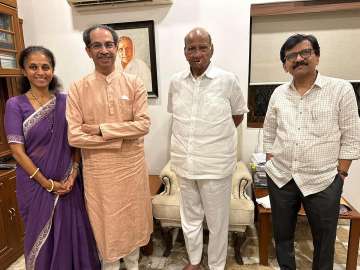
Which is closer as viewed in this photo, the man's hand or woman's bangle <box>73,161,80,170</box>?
the man's hand

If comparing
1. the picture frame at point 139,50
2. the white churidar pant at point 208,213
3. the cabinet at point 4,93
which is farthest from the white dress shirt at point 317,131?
the cabinet at point 4,93

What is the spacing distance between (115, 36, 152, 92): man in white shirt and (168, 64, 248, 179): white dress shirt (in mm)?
997

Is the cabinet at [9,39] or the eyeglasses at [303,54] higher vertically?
the cabinet at [9,39]

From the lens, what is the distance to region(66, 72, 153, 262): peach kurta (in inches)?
59.8

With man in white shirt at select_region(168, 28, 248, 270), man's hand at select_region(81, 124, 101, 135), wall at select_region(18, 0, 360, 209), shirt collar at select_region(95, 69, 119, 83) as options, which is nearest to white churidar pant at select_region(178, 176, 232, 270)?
man in white shirt at select_region(168, 28, 248, 270)

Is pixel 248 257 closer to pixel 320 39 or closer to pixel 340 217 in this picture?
pixel 340 217

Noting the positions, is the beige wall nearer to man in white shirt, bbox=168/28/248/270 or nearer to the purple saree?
man in white shirt, bbox=168/28/248/270

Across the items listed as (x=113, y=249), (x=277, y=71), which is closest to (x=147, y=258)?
(x=113, y=249)

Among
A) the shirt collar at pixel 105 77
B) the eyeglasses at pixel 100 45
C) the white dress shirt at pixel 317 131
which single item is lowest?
the white dress shirt at pixel 317 131

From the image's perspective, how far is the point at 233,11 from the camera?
7.97ft

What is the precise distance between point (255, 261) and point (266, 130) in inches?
41.6

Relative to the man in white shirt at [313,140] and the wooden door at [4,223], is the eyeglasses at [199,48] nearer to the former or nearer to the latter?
the man in white shirt at [313,140]

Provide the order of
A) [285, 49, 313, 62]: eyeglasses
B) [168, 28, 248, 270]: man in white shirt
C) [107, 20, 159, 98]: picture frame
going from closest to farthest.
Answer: [285, 49, 313, 62]: eyeglasses
[168, 28, 248, 270]: man in white shirt
[107, 20, 159, 98]: picture frame

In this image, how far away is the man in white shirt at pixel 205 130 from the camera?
5.31 feet
